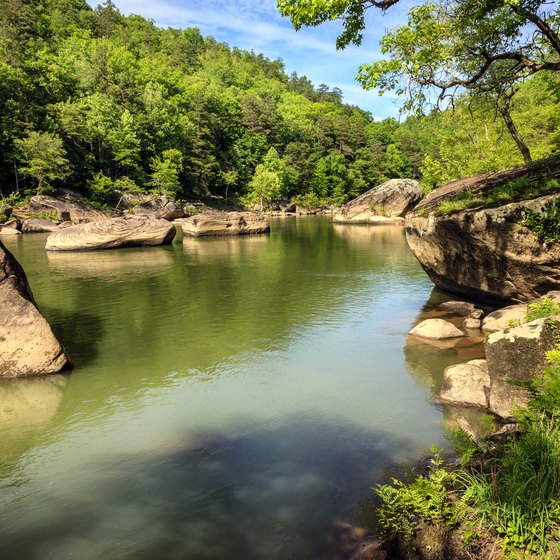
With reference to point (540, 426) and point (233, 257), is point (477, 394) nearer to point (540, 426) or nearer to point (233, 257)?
point (540, 426)

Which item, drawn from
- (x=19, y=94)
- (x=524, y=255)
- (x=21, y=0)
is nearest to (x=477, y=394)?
(x=524, y=255)

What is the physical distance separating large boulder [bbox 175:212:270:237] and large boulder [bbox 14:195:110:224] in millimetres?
14845

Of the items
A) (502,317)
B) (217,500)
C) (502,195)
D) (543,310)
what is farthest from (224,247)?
(217,500)

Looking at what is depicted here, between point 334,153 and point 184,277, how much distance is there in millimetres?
85111

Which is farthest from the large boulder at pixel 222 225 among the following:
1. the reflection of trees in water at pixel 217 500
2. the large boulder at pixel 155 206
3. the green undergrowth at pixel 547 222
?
the reflection of trees in water at pixel 217 500

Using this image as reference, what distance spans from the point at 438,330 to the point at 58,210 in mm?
48660

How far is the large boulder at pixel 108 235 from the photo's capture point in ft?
107

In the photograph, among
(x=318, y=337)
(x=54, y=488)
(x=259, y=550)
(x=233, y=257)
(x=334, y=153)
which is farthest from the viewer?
(x=334, y=153)

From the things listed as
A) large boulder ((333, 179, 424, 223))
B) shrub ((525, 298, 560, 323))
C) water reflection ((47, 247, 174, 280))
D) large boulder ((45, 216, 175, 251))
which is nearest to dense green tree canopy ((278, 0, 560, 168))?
shrub ((525, 298, 560, 323))

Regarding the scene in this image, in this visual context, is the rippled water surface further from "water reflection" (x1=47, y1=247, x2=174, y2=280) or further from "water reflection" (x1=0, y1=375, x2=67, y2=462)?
"water reflection" (x1=47, y1=247, x2=174, y2=280)

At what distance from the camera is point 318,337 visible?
14.2m

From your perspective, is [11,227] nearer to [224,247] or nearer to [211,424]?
[224,247]

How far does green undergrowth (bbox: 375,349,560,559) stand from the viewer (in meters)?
4.10

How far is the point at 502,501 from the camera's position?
4512 mm
